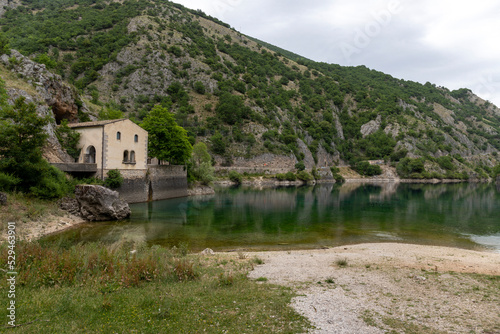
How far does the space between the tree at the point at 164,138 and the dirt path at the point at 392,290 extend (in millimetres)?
36515

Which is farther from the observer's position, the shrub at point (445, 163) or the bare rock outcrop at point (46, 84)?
the shrub at point (445, 163)

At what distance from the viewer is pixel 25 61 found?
37.7 meters

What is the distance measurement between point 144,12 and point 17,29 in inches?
2110

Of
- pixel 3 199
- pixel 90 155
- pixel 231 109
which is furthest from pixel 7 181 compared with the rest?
pixel 231 109

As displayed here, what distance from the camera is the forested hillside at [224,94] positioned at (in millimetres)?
106250

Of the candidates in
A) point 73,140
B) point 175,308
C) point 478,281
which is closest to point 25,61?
point 73,140

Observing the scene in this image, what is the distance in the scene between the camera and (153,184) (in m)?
44.8

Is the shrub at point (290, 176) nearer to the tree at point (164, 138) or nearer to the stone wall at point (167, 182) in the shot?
the stone wall at point (167, 182)

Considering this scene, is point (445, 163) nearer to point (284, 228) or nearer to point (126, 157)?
point (284, 228)

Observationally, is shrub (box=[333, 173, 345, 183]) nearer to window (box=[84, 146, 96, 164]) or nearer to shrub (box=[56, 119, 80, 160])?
window (box=[84, 146, 96, 164])

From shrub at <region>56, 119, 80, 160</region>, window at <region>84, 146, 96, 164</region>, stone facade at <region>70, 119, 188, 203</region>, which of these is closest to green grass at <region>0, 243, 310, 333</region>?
stone facade at <region>70, 119, 188, 203</region>

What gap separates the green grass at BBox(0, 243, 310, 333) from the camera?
6.89 meters

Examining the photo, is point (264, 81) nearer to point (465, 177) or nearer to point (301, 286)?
point (465, 177)

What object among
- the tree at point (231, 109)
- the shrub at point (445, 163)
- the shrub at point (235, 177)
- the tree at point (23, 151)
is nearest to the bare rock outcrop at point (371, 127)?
the shrub at point (445, 163)
